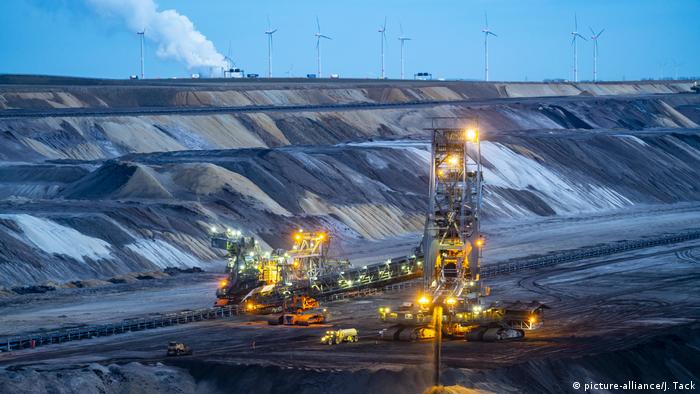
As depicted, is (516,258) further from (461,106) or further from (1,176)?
(461,106)

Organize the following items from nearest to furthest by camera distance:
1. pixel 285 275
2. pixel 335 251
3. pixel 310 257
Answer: pixel 285 275 < pixel 310 257 < pixel 335 251

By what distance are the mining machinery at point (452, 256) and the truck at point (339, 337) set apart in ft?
4.20

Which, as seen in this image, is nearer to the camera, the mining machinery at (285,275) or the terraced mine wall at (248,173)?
the mining machinery at (285,275)

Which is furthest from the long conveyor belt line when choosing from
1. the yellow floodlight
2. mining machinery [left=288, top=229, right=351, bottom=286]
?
the yellow floodlight

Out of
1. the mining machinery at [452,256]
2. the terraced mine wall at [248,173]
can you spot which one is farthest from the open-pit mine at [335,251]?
the terraced mine wall at [248,173]

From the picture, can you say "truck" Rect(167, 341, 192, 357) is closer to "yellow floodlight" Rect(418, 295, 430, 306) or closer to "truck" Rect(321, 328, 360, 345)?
"truck" Rect(321, 328, 360, 345)

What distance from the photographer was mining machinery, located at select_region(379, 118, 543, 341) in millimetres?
53719

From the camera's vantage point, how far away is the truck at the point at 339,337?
53000mm

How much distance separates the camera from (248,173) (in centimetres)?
10600

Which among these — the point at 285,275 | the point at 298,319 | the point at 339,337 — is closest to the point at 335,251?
the point at 285,275

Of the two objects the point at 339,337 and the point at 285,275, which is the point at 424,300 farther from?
the point at 285,275

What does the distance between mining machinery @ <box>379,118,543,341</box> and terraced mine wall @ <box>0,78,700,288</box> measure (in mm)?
28653

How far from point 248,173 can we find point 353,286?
38.0 m

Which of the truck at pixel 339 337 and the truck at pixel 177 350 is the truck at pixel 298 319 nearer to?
the truck at pixel 339 337
